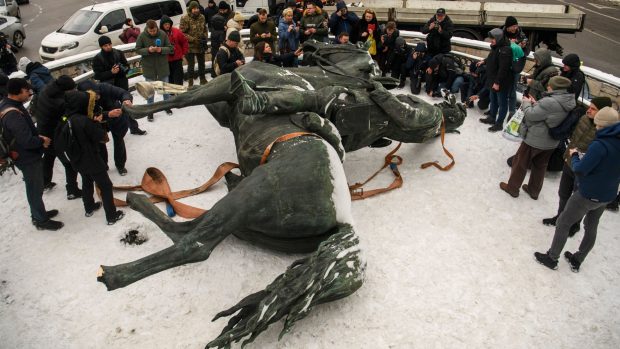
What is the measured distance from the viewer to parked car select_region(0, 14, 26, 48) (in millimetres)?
13290

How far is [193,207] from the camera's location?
5.27 m

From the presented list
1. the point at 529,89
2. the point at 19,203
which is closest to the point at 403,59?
the point at 529,89

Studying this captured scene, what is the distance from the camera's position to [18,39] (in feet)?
45.1

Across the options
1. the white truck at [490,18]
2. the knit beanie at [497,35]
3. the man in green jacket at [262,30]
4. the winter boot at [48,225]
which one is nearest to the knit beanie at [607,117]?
the knit beanie at [497,35]

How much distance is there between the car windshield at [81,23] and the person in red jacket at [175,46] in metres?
4.31

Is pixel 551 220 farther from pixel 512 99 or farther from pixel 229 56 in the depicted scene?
pixel 229 56

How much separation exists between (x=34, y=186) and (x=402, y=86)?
259 inches

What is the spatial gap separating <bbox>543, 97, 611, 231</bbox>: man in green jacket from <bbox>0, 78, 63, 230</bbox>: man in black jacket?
5.52 metres

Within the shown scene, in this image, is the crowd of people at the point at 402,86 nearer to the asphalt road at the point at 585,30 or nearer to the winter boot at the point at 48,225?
the winter boot at the point at 48,225

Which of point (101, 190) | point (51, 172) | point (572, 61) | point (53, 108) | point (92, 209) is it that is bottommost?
point (92, 209)

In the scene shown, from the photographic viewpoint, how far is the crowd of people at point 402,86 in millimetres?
4332

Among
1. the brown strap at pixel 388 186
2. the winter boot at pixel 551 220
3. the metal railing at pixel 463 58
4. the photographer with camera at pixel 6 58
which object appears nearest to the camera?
the winter boot at pixel 551 220

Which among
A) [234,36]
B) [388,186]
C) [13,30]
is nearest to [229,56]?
[234,36]

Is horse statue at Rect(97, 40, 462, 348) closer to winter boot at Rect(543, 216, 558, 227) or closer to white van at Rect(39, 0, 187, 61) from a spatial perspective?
winter boot at Rect(543, 216, 558, 227)
